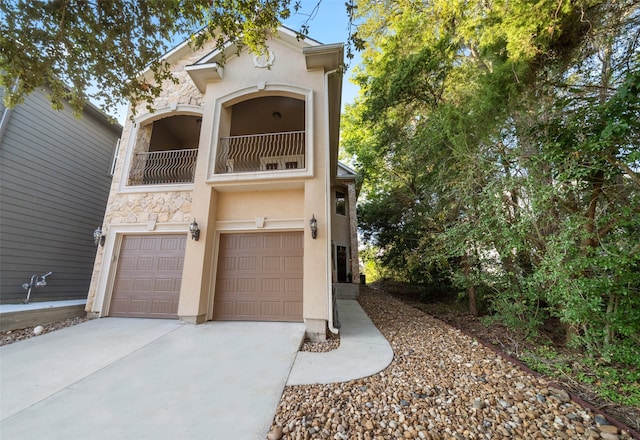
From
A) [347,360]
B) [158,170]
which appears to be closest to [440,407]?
[347,360]

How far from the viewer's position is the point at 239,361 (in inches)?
150

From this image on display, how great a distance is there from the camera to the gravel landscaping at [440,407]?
2.43 metres

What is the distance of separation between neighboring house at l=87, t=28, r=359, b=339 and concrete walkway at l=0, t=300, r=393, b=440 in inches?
30.8

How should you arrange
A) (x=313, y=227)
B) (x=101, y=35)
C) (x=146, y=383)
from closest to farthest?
1. (x=146, y=383)
2. (x=101, y=35)
3. (x=313, y=227)

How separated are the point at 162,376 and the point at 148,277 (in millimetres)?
3928

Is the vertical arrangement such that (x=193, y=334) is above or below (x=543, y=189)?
below

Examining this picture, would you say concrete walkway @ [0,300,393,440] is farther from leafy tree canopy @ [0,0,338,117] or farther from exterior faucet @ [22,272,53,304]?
leafy tree canopy @ [0,0,338,117]

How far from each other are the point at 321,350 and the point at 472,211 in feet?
13.3

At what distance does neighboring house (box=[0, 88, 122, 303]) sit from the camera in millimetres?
6328

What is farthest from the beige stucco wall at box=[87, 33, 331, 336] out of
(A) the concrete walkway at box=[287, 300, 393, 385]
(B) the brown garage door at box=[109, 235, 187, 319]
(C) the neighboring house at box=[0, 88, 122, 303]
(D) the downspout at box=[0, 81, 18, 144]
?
(D) the downspout at box=[0, 81, 18, 144]

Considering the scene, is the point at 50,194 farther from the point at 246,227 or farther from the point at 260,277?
the point at 260,277

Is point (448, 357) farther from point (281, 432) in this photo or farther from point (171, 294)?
point (171, 294)

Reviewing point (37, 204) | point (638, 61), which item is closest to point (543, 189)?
point (638, 61)

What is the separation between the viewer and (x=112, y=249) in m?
6.63
